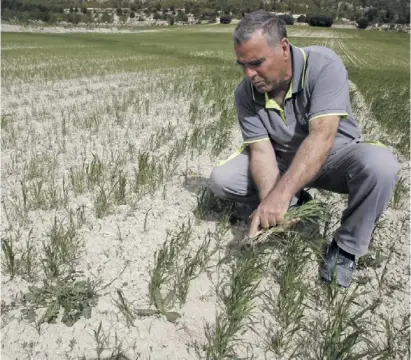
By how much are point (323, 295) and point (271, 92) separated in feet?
4.43

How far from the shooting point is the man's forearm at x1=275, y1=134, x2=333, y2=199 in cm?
231

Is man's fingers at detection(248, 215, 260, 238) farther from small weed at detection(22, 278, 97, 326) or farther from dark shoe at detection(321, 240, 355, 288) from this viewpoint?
small weed at detection(22, 278, 97, 326)

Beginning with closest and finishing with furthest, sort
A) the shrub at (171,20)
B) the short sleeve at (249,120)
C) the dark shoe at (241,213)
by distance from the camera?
the short sleeve at (249,120) → the dark shoe at (241,213) → the shrub at (171,20)

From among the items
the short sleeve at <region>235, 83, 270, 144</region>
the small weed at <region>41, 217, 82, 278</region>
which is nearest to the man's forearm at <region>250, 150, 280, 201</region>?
the short sleeve at <region>235, 83, 270, 144</region>

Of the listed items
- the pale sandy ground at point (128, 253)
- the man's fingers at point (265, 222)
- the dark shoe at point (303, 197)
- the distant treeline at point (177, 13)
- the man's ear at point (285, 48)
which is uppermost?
the distant treeline at point (177, 13)

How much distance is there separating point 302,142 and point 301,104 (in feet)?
1.02

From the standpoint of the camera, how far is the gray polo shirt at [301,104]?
2.49 meters

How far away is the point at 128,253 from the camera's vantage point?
2.59 metres

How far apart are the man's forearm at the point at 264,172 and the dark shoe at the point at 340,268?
0.56 m

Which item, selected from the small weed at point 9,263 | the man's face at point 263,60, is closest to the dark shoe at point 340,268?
the man's face at point 263,60

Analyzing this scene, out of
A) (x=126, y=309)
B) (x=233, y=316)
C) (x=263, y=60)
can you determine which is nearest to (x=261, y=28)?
(x=263, y=60)

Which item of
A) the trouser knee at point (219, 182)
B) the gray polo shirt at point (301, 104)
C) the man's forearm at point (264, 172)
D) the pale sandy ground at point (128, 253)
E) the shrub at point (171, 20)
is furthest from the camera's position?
the shrub at point (171, 20)

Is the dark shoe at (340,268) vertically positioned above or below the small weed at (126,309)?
above

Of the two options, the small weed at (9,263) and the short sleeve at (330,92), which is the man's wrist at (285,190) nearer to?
the short sleeve at (330,92)
